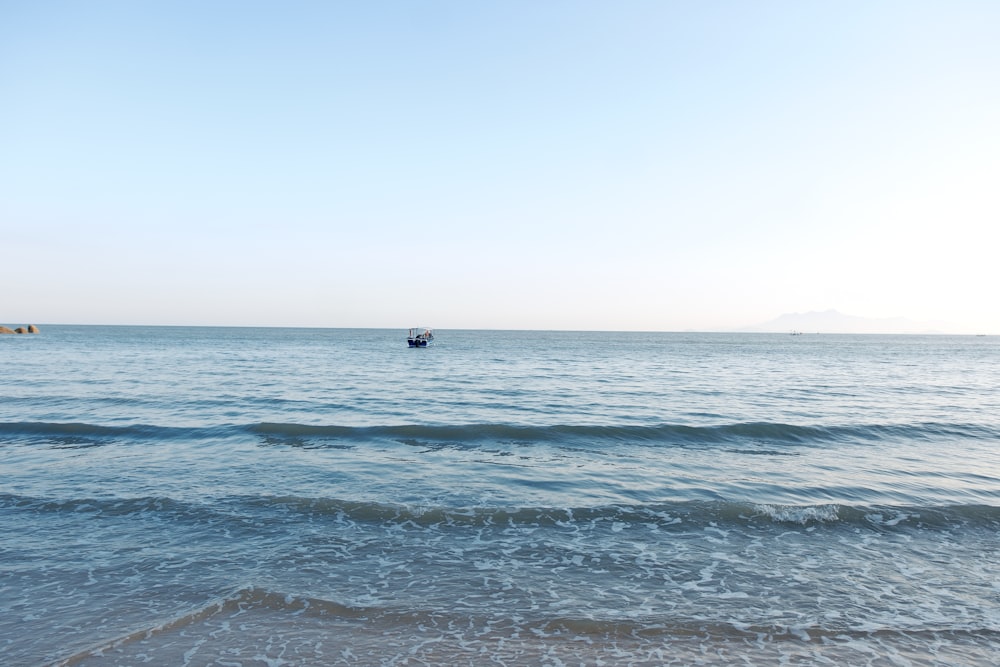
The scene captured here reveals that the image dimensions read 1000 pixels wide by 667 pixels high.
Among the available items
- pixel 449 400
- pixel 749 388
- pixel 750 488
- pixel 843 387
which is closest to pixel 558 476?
pixel 750 488

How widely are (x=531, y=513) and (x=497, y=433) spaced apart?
9.25 m

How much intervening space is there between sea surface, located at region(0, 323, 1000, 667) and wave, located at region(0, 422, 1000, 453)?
15cm

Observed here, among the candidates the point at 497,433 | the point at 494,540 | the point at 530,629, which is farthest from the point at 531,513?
the point at 497,433

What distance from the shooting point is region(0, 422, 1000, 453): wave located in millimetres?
20156

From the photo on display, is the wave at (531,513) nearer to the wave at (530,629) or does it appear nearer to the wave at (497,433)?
the wave at (530,629)

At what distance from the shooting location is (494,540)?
10.8 metres

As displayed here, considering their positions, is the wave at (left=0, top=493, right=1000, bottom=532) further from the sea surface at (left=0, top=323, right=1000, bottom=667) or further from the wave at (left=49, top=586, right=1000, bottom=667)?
the wave at (left=49, top=586, right=1000, bottom=667)

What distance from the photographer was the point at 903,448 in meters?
19.6

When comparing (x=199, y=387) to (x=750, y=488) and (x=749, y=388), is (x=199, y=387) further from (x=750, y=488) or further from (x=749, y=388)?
(x=749, y=388)

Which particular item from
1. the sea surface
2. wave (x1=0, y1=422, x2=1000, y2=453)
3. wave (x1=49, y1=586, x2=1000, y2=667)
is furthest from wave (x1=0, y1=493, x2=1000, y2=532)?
wave (x1=0, y1=422, x2=1000, y2=453)

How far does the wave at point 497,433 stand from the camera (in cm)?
2016

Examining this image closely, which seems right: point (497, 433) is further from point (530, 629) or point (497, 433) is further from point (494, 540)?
point (530, 629)

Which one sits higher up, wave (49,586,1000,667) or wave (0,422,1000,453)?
wave (0,422,1000,453)

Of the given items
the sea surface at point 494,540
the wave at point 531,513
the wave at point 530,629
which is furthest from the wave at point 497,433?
the wave at point 530,629
